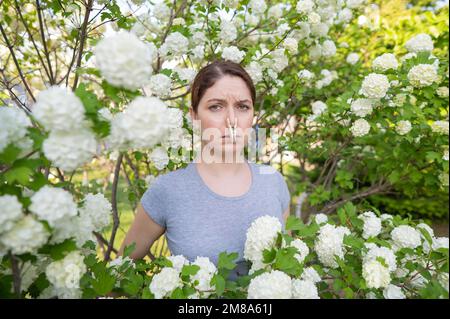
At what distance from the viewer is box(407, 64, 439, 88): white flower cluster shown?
2.19m

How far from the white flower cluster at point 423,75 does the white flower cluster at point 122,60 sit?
1981 millimetres

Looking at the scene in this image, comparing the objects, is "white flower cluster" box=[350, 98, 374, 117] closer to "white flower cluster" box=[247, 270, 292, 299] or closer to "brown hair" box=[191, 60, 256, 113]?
"brown hair" box=[191, 60, 256, 113]

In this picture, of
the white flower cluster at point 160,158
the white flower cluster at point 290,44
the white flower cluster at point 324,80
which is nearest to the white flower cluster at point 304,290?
the white flower cluster at point 160,158

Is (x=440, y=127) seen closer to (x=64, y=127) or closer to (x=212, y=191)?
(x=212, y=191)

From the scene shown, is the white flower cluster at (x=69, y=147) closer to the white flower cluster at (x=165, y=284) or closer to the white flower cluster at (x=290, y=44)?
the white flower cluster at (x=165, y=284)

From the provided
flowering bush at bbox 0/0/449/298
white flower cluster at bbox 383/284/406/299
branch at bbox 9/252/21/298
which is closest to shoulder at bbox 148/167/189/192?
flowering bush at bbox 0/0/449/298

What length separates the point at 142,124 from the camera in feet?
2.84

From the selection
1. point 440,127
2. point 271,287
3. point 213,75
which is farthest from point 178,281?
point 440,127

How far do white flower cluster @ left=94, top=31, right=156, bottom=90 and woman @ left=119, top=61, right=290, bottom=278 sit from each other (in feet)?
2.45

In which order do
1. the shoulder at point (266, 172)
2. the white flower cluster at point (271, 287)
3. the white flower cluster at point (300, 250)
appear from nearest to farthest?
the white flower cluster at point (271, 287) → the white flower cluster at point (300, 250) → the shoulder at point (266, 172)

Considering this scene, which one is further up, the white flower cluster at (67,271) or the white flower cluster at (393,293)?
the white flower cluster at (67,271)

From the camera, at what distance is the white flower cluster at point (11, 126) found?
37.4 inches

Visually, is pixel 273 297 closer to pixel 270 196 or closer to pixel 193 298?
pixel 193 298
